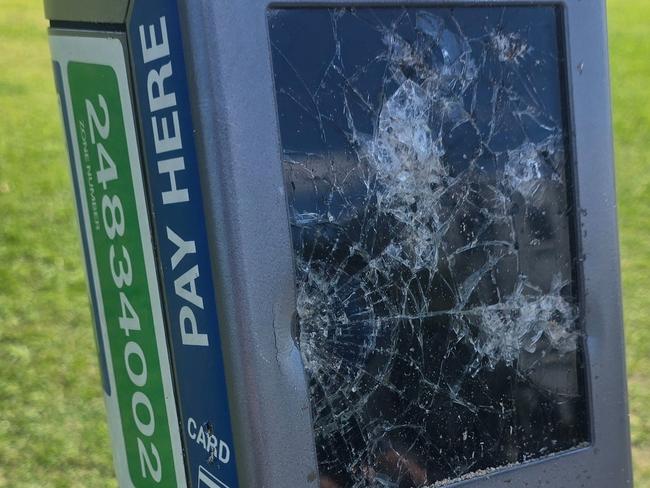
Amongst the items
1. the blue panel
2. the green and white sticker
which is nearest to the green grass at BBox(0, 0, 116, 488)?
the green and white sticker

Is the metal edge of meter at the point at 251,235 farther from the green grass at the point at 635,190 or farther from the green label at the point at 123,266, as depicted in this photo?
the green grass at the point at 635,190

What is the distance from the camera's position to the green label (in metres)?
1.52

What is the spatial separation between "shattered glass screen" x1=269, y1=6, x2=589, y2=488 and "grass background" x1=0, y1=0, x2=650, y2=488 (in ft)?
5.61

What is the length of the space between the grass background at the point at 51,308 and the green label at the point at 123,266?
1.37 meters

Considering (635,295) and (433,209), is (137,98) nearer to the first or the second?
(433,209)

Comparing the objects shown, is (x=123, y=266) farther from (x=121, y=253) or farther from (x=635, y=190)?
(x=635, y=190)

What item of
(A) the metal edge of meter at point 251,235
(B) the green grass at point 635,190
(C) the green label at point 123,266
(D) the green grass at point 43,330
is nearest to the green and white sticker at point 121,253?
(C) the green label at point 123,266

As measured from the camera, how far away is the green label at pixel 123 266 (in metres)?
1.52

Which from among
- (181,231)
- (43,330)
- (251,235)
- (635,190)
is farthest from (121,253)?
(635,190)

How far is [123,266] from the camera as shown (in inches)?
63.1

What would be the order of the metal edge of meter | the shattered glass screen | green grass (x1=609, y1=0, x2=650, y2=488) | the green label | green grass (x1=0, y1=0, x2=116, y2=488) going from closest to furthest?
the metal edge of meter
the shattered glass screen
the green label
green grass (x1=0, y1=0, x2=116, y2=488)
green grass (x1=609, y1=0, x2=650, y2=488)

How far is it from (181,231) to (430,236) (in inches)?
17.3

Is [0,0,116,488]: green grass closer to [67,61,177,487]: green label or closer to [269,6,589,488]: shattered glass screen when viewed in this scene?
[67,61,177,487]: green label

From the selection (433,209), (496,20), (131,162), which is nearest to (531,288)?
(433,209)
